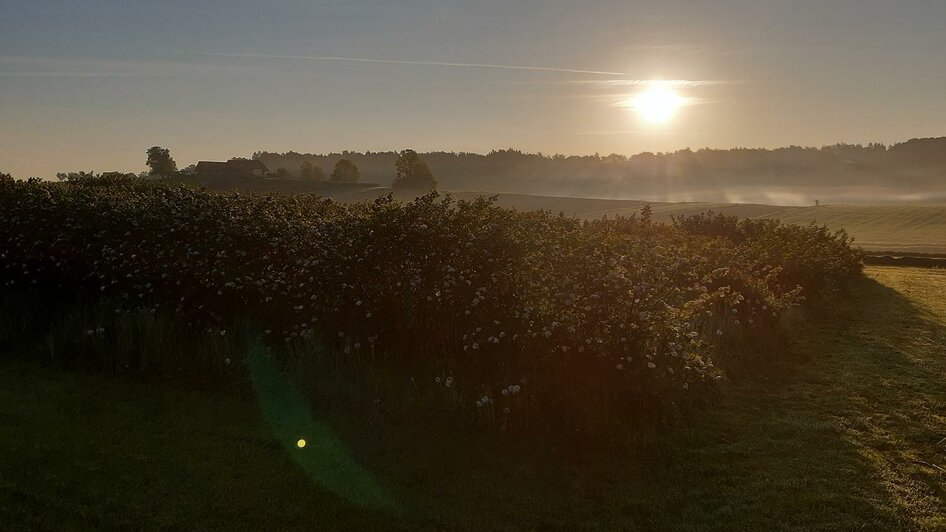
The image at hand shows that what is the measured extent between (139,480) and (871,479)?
7024 millimetres

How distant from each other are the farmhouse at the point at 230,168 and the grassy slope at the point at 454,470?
64.6 metres

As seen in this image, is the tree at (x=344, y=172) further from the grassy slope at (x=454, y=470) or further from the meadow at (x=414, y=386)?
the grassy slope at (x=454, y=470)

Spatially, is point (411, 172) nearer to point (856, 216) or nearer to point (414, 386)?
point (856, 216)

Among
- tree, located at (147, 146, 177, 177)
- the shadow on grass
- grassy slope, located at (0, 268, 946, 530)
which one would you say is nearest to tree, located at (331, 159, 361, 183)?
tree, located at (147, 146, 177, 177)

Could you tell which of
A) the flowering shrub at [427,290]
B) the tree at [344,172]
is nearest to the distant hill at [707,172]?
the tree at [344,172]

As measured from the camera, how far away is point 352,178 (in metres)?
92.8

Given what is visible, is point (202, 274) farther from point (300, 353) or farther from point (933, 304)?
point (933, 304)

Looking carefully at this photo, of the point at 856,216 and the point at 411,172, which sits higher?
the point at 411,172

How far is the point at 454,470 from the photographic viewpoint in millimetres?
6285

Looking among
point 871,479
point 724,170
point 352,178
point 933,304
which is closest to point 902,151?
point 724,170

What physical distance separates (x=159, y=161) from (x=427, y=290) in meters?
70.2

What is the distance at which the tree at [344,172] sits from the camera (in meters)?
89.9

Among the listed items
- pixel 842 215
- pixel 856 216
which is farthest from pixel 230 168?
pixel 856 216

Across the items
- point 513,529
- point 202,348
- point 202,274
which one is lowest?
point 513,529
